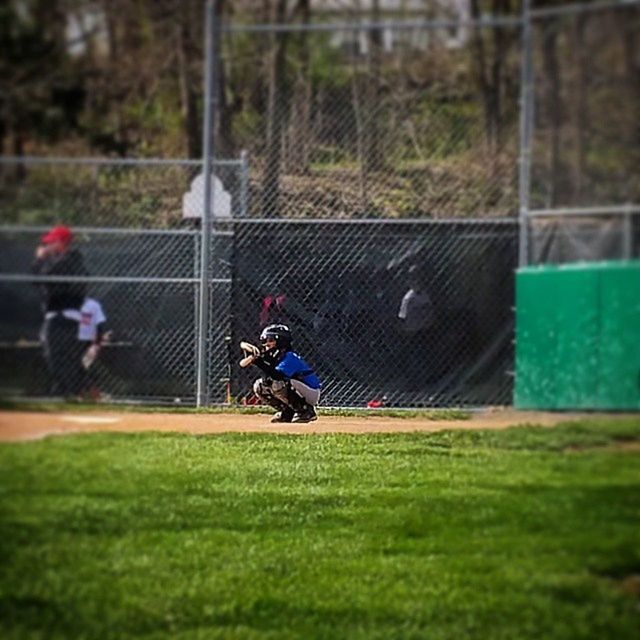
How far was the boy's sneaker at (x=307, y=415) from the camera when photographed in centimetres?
384

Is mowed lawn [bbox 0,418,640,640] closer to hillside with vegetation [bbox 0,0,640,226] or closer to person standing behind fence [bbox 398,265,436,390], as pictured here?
person standing behind fence [bbox 398,265,436,390]

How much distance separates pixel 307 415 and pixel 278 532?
402mm

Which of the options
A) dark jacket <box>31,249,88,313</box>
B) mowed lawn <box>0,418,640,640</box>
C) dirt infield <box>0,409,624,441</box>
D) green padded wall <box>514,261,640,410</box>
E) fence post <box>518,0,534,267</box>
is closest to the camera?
green padded wall <box>514,261,640,410</box>

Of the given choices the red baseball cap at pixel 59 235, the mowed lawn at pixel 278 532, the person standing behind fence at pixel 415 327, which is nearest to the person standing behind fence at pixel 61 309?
the red baseball cap at pixel 59 235

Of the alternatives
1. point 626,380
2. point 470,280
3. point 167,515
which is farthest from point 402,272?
point 167,515

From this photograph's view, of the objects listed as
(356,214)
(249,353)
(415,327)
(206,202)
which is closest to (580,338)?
(415,327)

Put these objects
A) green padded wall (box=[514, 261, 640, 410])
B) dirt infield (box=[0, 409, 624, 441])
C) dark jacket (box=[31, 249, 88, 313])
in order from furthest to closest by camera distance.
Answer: dark jacket (box=[31, 249, 88, 313]) → dirt infield (box=[0, 409, 624, 441]) → green padded wall (box=[514, 261, 640, 410])

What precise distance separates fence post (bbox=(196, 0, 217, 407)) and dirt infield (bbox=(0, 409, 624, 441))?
0.08 meters

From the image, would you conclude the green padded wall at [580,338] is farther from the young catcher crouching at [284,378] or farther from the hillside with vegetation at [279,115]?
the young catcher crouching at [284,378]

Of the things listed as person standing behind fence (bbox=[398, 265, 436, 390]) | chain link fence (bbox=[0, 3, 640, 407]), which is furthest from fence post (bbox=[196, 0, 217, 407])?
person standing behind fence (bbox=[398, 265, 436, 390])

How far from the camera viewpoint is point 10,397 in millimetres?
3996

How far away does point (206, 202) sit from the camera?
4.08 m

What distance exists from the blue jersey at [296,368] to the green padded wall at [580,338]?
565mm

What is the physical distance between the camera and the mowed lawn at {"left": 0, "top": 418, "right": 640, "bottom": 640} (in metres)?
3.61
